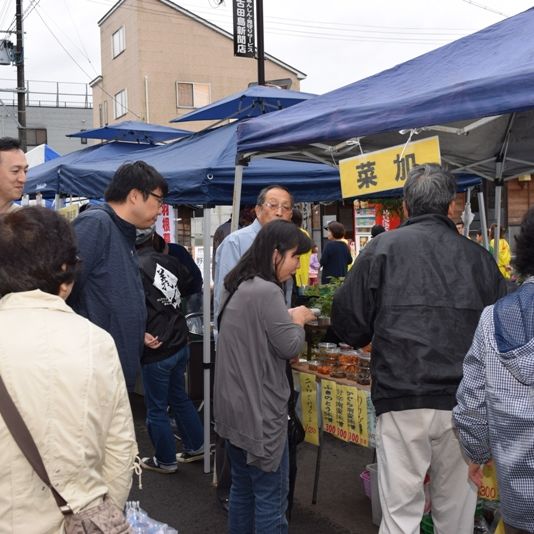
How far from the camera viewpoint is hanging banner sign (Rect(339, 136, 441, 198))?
2.91 metres

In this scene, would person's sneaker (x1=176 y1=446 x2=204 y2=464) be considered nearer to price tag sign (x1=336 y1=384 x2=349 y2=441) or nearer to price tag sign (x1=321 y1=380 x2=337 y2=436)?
price tag sign (x1=321 y1=380 x2=337 y2=436)

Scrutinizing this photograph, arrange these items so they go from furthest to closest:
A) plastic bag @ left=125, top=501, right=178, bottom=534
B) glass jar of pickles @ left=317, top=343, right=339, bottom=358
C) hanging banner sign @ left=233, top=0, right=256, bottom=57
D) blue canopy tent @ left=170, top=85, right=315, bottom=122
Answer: hanging banner sign @ left=233, top=0, right=256, bottom=57
blue canopy tent @ left=170, top=85, right=315, bottom=122
glass jar of pickles @ left=317, top=343, right=339, bottom=358
plastic bag @ left=125, top=501, right=178, bottom=534

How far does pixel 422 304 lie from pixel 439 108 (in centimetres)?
85

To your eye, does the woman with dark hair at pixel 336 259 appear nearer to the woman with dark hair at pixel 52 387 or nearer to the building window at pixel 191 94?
the woman with dark hair at pixel 52 387

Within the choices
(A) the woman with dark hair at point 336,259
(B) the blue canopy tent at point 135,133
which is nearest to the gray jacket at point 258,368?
(B) the blue canopy tent at point 135,133

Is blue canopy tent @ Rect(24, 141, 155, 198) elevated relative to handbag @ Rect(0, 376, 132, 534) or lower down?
elevated

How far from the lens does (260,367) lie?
9.34ft

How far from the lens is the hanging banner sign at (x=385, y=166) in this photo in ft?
9.54

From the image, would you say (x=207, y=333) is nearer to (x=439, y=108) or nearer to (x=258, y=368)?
(x=258, y=368)

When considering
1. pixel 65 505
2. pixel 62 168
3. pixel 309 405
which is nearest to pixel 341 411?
pixel 309 405

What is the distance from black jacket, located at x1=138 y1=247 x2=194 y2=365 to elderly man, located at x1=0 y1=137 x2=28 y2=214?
3.77ft

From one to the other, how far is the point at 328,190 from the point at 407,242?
126 inches

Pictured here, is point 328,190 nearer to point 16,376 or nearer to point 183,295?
point 183,295

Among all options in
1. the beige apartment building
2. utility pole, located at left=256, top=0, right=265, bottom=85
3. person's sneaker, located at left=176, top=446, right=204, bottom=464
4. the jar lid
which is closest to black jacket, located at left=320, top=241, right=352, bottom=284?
utility pole, located at left=256, top=0, right=265, bottom=85
